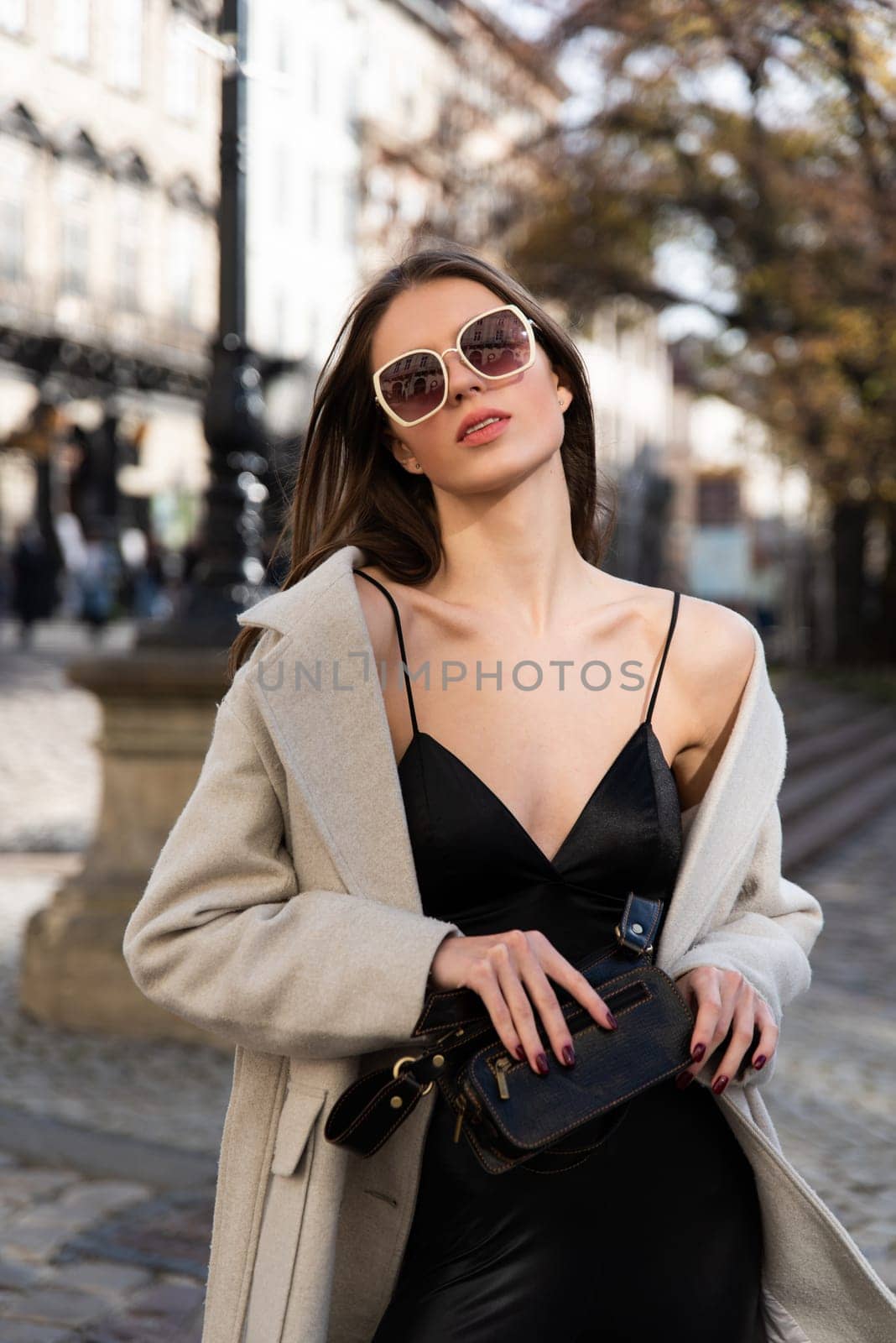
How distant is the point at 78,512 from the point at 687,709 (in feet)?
127

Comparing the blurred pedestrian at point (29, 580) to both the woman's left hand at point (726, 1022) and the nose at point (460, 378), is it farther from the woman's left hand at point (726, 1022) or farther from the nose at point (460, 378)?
the woman's left hand at point (726, 1022)

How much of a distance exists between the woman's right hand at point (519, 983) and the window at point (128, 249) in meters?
39.4

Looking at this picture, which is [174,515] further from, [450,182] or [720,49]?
[720,49]

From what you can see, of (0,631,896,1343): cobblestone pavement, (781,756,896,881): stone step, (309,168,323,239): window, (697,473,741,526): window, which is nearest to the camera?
(0,631,896,1343): cobblestone pavement

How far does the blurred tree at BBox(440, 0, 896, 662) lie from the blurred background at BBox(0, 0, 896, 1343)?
0.06 metres

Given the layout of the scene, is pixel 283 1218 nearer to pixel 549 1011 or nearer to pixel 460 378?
pixel 549 1011

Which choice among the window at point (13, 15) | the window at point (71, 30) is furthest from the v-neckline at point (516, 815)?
the window at point (71, 30)

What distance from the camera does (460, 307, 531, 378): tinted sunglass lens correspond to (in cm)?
199

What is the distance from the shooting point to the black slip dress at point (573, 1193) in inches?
68.9

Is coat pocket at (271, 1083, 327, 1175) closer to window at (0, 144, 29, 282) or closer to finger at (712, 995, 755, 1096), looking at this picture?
finger at (712, 995, 755, 1096)

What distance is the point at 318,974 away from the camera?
1713 millimetres

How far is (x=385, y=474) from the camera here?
7.19 feet

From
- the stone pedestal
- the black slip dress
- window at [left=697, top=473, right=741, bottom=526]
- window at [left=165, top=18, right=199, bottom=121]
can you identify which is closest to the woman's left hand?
the black slip dress

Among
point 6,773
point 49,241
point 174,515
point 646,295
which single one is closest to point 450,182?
point 646,295
